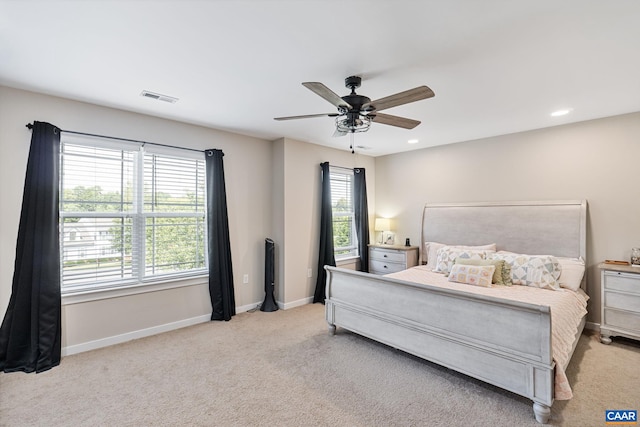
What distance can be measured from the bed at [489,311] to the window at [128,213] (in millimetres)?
1940

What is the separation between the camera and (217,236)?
398cm

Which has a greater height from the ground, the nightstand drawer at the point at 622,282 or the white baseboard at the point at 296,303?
the nightstand drawer at the point at 622,282

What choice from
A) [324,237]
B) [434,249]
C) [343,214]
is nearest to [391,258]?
[434,249]

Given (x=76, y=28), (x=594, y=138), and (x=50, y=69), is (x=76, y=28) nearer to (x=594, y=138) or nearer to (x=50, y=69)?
(x=50, y=69)

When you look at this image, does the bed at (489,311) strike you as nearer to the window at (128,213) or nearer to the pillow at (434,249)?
the pillow at (434,249)

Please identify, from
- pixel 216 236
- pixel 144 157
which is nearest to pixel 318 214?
pixel 216 236

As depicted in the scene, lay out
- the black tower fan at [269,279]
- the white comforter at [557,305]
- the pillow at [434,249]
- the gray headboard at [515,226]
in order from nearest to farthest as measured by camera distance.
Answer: the white comforter at [557,305] < the gray headboard at [515,226] < the pillow at [434,249] < the black tower fan at [269,279]

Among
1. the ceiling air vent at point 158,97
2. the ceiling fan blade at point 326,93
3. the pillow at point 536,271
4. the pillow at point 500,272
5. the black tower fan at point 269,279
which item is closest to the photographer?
the ceiling fan blade at point 326,93

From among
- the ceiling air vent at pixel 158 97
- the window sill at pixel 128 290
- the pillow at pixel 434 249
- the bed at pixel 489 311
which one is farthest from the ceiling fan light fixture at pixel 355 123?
the window sill at pixel 128 290

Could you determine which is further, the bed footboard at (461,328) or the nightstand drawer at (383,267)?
the nightstand drawer at (383,267)

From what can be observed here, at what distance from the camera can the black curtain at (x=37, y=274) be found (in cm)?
273

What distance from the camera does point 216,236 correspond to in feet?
13.0

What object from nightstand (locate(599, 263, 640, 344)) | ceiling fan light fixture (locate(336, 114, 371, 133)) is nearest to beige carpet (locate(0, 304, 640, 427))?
nightstand (locate(599, 263, 640, 344))

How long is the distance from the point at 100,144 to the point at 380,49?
2.97m
